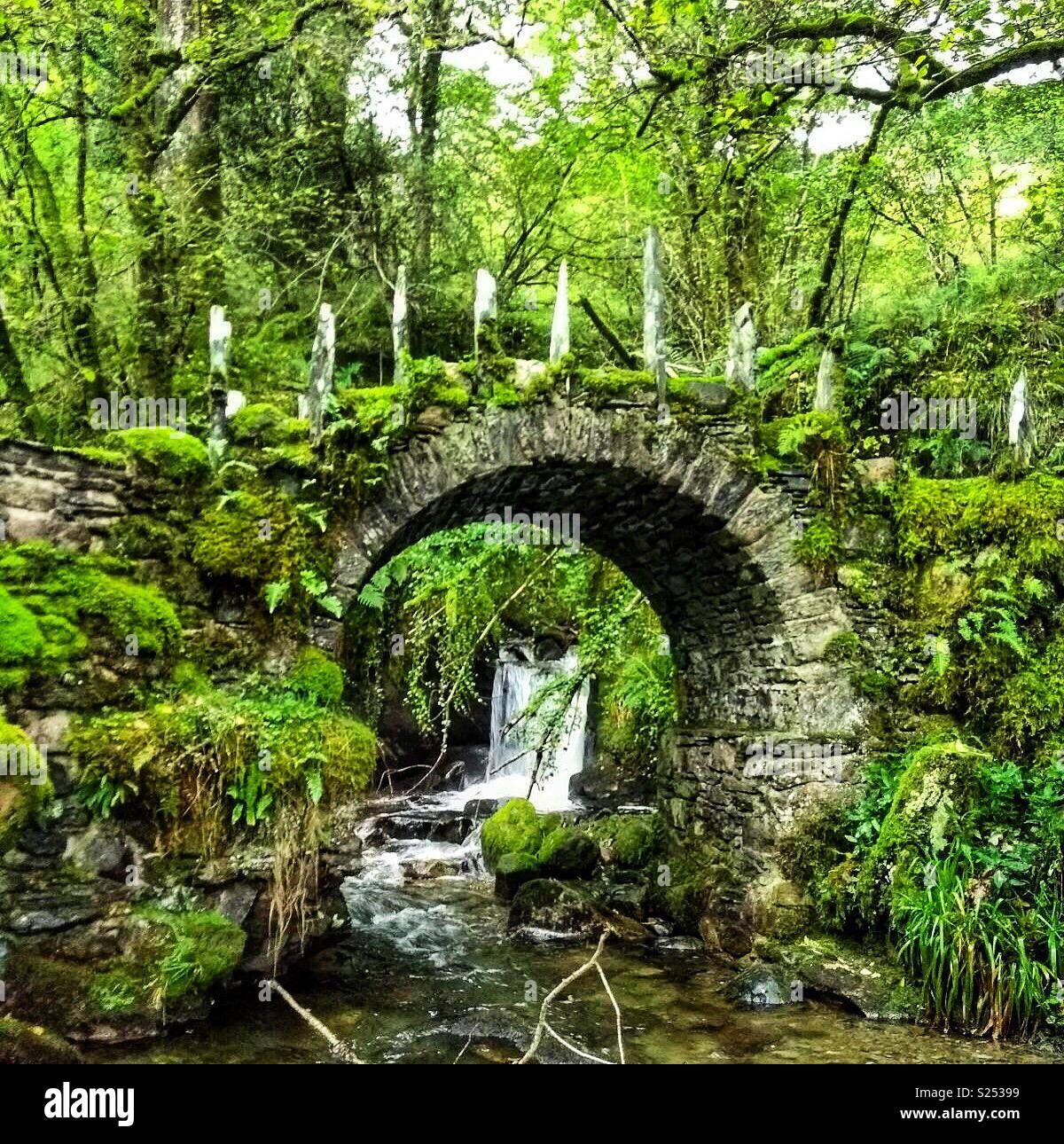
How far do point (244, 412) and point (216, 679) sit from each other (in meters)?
2.06

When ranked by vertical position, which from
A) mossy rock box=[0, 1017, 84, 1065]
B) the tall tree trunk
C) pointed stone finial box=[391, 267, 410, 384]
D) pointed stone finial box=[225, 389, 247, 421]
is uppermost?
the tall tree trunk

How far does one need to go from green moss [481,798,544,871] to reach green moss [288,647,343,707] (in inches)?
168

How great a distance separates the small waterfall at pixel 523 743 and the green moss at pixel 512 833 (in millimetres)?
2177

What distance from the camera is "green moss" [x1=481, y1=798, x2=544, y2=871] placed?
9812 mm

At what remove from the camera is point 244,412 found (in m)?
6.57

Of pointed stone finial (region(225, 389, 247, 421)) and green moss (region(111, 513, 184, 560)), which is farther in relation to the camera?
pointed stone finial (region(225, 389, 247, 421))

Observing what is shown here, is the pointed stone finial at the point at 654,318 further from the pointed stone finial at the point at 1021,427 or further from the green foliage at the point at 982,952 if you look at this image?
the green foliage at the point at 982,952

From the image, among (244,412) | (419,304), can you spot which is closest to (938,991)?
(244,412)

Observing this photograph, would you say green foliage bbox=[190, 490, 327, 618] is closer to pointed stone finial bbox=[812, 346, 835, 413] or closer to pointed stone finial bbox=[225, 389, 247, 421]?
pointed stone finial bbox=[225, 389, 247, 421]

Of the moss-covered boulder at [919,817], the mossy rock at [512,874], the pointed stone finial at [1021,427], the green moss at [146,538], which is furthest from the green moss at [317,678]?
the pointed stone finial at [1021,427]

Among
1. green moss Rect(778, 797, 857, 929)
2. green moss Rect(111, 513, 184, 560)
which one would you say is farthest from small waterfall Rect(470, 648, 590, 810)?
green moss Rect(111, 513, 184, 560)

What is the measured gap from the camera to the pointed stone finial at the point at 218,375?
634 centimetres

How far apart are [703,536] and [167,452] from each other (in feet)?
15.4
